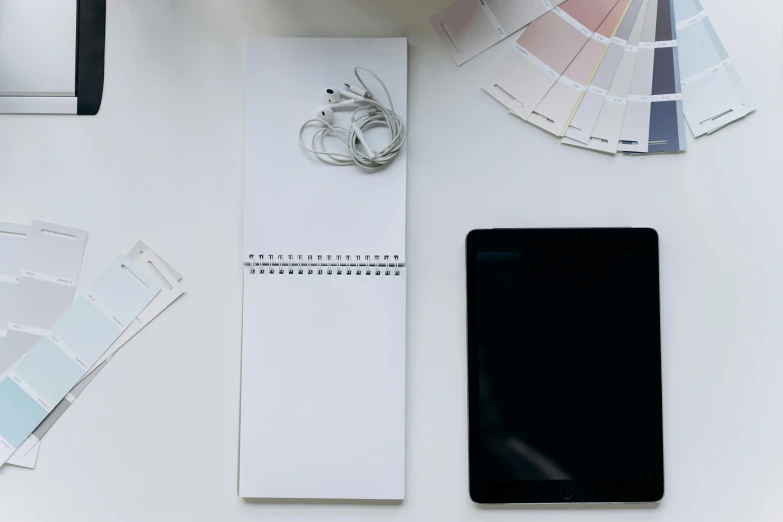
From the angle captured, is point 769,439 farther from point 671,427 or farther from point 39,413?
point 39,413

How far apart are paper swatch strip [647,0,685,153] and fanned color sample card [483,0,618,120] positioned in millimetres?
86

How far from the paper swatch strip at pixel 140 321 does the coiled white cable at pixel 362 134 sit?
0.98ft

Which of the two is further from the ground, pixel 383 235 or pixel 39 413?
pixel 383 235

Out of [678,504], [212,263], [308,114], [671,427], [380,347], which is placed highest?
[308,114]

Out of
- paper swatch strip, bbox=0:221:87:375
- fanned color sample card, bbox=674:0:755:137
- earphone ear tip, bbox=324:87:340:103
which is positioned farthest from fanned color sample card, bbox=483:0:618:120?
paper swatch strip, bbox=0:221:87:375

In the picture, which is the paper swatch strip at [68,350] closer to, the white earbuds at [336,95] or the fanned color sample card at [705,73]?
the white earbuds at [336,95]

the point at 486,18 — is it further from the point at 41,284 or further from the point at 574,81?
the point at 41,284

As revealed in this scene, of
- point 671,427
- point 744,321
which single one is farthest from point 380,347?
point 744,321

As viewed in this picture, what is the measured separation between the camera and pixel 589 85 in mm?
811

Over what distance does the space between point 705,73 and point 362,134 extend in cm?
55

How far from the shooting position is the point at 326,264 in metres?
0.80

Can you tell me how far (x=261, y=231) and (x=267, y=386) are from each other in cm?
24

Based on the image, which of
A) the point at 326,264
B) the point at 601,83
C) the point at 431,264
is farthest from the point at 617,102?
the point at 326,264

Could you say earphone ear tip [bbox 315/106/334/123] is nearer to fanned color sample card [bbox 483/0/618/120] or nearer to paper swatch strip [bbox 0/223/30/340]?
fanned color sample card [bbox 483/0/618/120]
